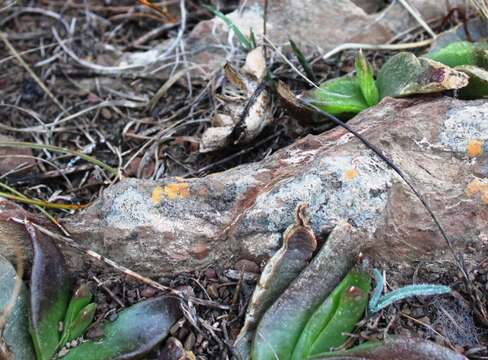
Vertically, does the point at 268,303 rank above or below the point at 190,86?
below

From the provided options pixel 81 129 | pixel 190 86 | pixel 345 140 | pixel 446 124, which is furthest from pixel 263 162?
pixel 81 129

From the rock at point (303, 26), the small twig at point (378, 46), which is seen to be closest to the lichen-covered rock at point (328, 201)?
the small twig at point (378, 46)

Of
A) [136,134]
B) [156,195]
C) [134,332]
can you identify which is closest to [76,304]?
[134,332]

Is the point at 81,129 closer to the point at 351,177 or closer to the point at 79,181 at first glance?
the point at 79,181

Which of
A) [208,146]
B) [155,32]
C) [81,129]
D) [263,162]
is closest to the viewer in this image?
[263,162]

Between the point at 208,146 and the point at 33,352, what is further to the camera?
the point at 208,146

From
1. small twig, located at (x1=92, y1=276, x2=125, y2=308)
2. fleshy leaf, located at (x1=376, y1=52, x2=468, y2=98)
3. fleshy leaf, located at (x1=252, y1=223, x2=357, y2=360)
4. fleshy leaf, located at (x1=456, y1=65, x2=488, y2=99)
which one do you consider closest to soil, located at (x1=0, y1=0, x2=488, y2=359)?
small twig, located at (x1=92, y1=276, x2=125, y2=308)

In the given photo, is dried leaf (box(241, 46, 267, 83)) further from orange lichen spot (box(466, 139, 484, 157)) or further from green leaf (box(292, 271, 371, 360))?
green leaf (box(292, 271, 371, 360))
